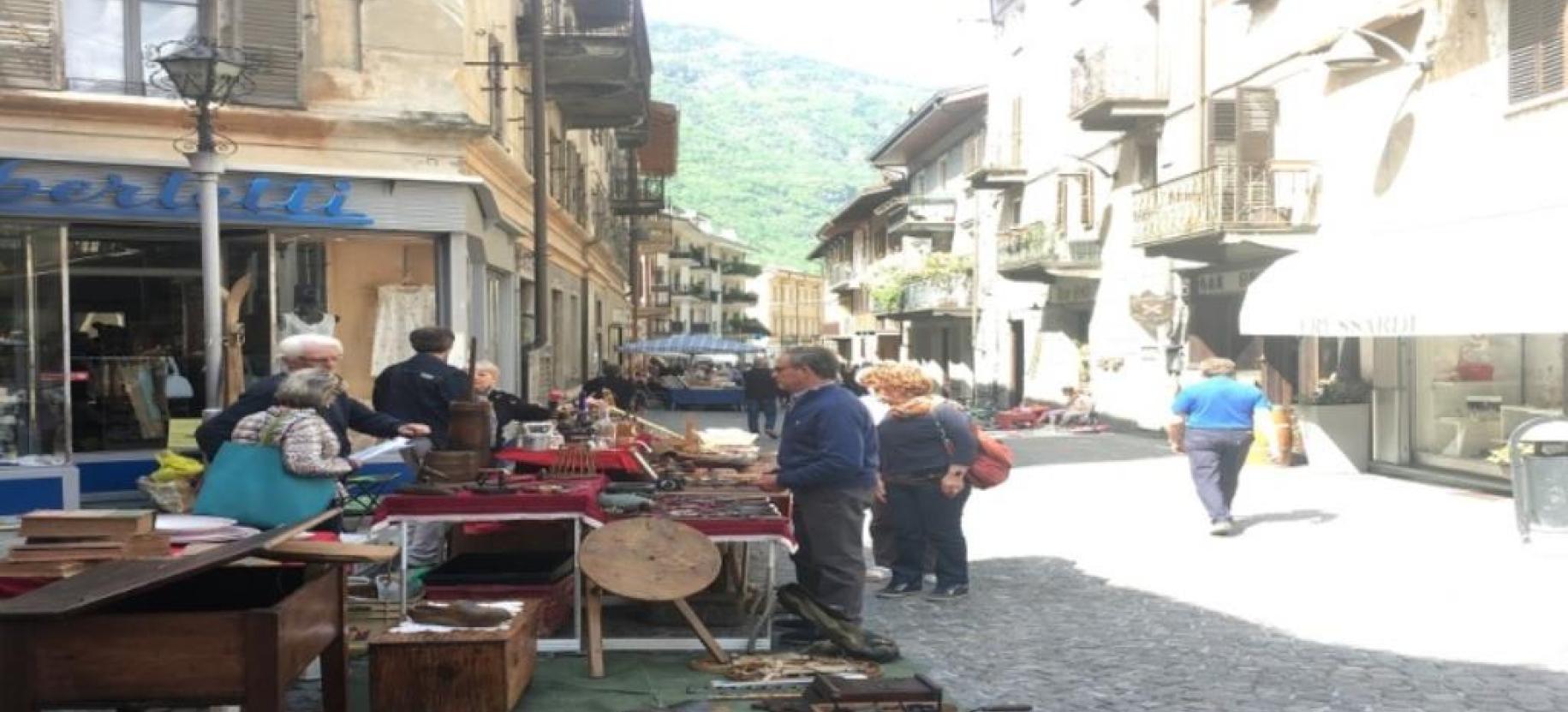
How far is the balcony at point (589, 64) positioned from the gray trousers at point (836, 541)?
1081cm

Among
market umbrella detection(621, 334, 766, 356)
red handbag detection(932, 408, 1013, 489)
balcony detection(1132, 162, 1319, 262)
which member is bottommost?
red handbag detection(932, 408, 1013, 489)

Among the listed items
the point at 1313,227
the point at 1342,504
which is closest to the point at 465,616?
the point at 1342,504

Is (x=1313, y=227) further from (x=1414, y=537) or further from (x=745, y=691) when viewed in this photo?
(x=745, y=691)

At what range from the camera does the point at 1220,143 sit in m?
21.7

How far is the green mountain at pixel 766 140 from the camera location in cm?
13838

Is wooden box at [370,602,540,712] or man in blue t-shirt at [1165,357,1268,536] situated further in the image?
man in blue t-shirt at [1165,357,1268,536]

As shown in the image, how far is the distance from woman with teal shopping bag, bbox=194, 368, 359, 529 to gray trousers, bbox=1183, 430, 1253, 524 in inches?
288

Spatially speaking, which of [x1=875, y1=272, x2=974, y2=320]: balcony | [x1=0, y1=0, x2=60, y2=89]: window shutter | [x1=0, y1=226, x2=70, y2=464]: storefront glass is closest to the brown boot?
[x1=0, y1=226, x2=70, y2=464]: storefront glass

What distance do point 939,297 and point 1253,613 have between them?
3268 centimetres

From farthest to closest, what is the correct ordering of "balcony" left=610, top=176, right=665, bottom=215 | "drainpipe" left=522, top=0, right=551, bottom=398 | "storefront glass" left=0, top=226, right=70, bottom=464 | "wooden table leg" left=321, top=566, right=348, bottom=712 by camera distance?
"balcony" left=610, top=176, right=665, bottom=215 < "drainpipe" left=522, top=0, right=551, bottom=398 < "storefront glass" left=0, top=226, right=70, bottom=464 < "wooden table leg" left=321, top=566, right=348, bottom=712

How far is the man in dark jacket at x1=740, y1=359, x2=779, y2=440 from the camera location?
26641 millimetres

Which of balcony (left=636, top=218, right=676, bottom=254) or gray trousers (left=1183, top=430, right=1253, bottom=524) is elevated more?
balcony (left=636, top=218, right=676, bottom=254)

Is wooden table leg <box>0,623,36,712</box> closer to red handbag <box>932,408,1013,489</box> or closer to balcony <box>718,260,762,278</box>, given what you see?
red handbag <box>932,408,1013,489</box>

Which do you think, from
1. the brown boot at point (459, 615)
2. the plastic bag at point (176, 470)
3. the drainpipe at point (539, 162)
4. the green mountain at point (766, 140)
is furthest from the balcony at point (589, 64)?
the green mountain at point (766, 140)
